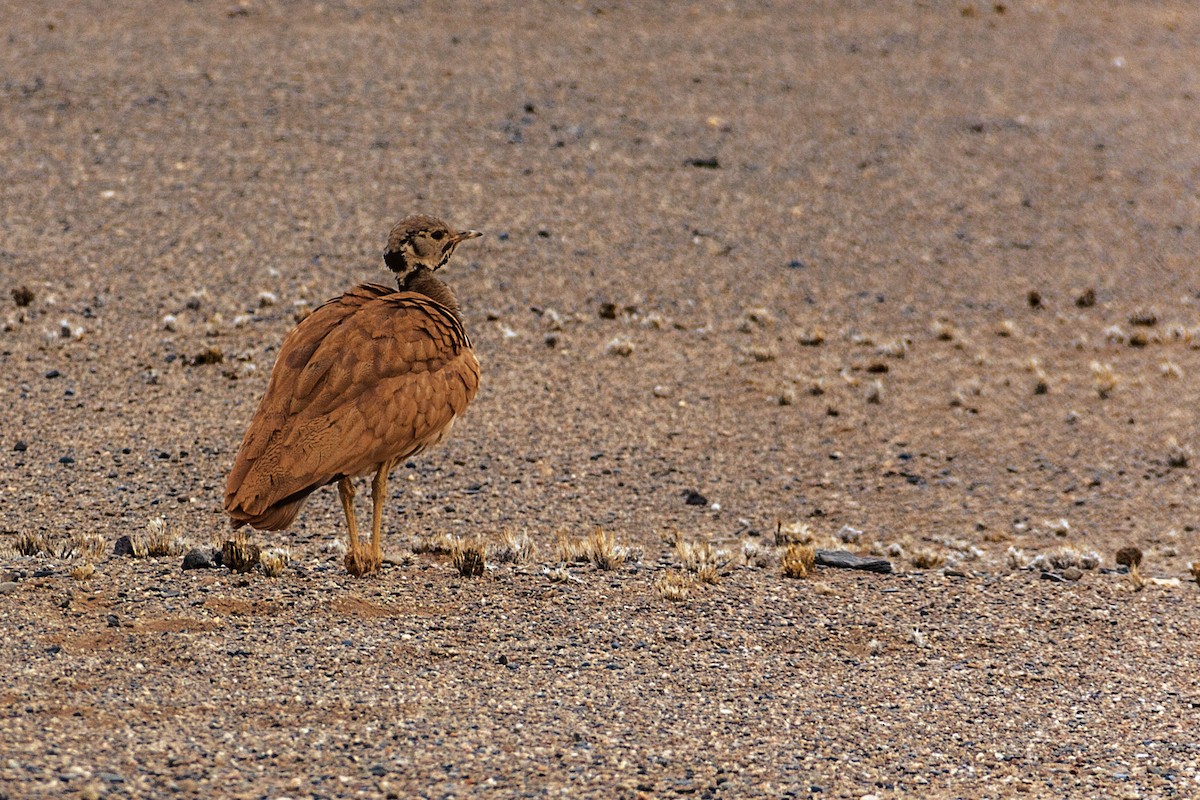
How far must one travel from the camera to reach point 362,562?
1069 cm

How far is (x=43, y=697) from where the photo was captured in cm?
796

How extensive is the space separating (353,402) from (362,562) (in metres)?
1.45

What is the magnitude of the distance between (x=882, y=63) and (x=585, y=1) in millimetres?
7555

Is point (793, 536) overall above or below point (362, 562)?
below

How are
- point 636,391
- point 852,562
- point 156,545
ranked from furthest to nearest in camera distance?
point 636,391 → point 852,562 → point 156,545

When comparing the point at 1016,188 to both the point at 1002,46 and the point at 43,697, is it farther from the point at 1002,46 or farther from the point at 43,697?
the point at 43,697

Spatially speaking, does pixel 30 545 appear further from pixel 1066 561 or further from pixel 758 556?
pixel 1066 561

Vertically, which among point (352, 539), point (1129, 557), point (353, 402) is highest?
point (353, 402)

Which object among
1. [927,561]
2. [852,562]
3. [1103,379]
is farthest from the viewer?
[1103,379]

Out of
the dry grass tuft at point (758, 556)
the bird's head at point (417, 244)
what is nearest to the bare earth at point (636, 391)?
the dry grass tuft at point (758, 556)

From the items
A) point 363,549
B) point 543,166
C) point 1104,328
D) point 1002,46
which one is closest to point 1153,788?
point 363,549

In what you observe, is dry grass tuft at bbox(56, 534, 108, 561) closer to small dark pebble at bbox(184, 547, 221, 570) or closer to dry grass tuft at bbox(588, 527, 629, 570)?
small dark pebble at bbox(184, 547, 221, 570)

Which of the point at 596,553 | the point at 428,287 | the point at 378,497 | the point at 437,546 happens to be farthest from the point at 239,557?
the point at 596,553

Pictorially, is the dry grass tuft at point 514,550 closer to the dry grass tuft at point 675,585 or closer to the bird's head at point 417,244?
the dry grass tuft at point 675,585
